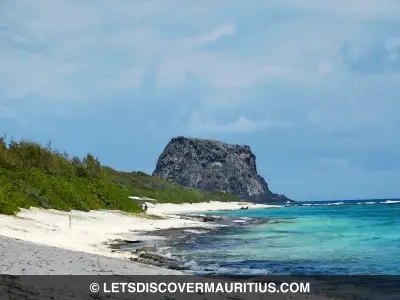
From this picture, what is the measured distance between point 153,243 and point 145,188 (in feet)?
351

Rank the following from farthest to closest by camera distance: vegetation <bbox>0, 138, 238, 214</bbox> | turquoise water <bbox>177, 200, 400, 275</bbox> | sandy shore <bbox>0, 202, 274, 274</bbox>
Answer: vegetation <bbox>0, 138, 238, 214</bbox>, turquoise water <bbox>177, 200, 400, 275</bbox>, sandy shore <bbox>0, 202, 274, 274</bbox>

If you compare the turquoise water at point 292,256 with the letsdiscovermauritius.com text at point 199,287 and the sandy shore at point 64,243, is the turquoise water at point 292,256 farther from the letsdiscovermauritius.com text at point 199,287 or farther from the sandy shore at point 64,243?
the sandy shore at point 64,243

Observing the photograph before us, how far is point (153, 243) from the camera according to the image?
3020cm

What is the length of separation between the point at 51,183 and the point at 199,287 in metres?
35.5

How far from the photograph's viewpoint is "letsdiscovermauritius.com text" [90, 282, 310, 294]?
12.7 m

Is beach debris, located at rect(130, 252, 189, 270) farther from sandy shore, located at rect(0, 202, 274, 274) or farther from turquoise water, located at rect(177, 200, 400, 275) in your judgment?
turquoise water, located at rect(177, 200, 400, 275)

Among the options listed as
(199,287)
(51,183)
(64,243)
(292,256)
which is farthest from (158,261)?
(51,183)

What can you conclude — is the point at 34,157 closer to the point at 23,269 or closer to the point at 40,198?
the point at 40,198

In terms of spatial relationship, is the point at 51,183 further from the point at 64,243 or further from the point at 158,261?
the point at 158,261

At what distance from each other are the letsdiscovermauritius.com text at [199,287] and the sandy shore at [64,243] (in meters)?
1.88

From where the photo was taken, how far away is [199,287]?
47.0 ft

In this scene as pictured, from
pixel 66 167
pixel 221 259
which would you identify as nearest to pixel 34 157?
pixel 66 167

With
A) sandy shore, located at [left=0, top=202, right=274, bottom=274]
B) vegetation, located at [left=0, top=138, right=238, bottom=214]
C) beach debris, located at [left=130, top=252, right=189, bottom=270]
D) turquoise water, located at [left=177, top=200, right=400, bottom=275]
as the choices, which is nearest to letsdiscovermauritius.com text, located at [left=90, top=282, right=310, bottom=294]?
sandy shore, located at [left=0, top=202, right=274, bottom=274]

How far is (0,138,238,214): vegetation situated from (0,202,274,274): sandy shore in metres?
1.81
